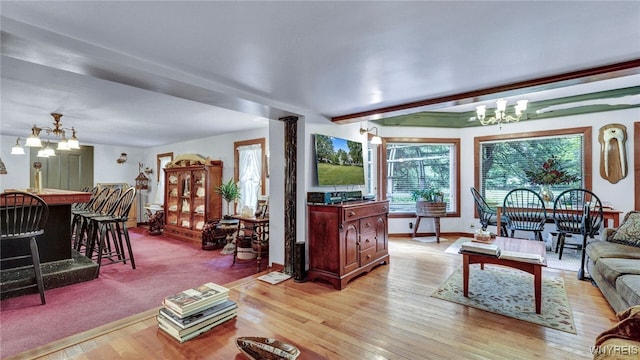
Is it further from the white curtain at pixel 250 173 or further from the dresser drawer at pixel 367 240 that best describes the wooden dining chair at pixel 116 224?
the dresser drawer at pixel 367 240

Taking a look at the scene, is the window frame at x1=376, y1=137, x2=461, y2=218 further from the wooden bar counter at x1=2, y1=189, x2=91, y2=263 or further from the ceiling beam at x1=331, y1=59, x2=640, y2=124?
the wooden bar counter at x1=2, y1=189, x2=91, y2=263

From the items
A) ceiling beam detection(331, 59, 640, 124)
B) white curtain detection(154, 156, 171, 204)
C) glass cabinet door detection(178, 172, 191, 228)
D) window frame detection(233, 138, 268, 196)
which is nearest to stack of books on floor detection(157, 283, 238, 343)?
ceiling beam detection(331, 59, 640, 124)

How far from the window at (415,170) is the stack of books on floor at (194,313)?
186 inches

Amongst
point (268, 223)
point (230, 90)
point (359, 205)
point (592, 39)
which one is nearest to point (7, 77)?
point (230, 90)

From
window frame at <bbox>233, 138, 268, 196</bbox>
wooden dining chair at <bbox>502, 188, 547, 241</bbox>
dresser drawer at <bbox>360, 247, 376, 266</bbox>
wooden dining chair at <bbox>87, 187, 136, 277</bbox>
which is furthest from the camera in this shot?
window frame at <bbox>233, 138, 268, 196</bbox>

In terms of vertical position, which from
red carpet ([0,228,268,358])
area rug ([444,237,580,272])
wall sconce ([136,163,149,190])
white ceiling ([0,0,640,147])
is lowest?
red carpet ([0,228,268,358])

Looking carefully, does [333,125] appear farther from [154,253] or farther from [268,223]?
[154,253]

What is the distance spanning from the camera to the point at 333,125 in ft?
13.1

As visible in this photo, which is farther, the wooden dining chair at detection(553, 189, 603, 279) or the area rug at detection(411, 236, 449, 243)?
the area rug at detection(411, 236, 449, 243)

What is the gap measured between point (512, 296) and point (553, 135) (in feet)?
11.7

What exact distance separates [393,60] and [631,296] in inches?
98.0

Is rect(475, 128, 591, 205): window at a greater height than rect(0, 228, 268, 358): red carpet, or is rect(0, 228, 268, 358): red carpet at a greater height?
rect(475, 128, 591, 205): window

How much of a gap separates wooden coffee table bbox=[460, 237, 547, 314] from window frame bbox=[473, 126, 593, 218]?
97.1 inches

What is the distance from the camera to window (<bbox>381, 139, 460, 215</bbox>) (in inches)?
233
